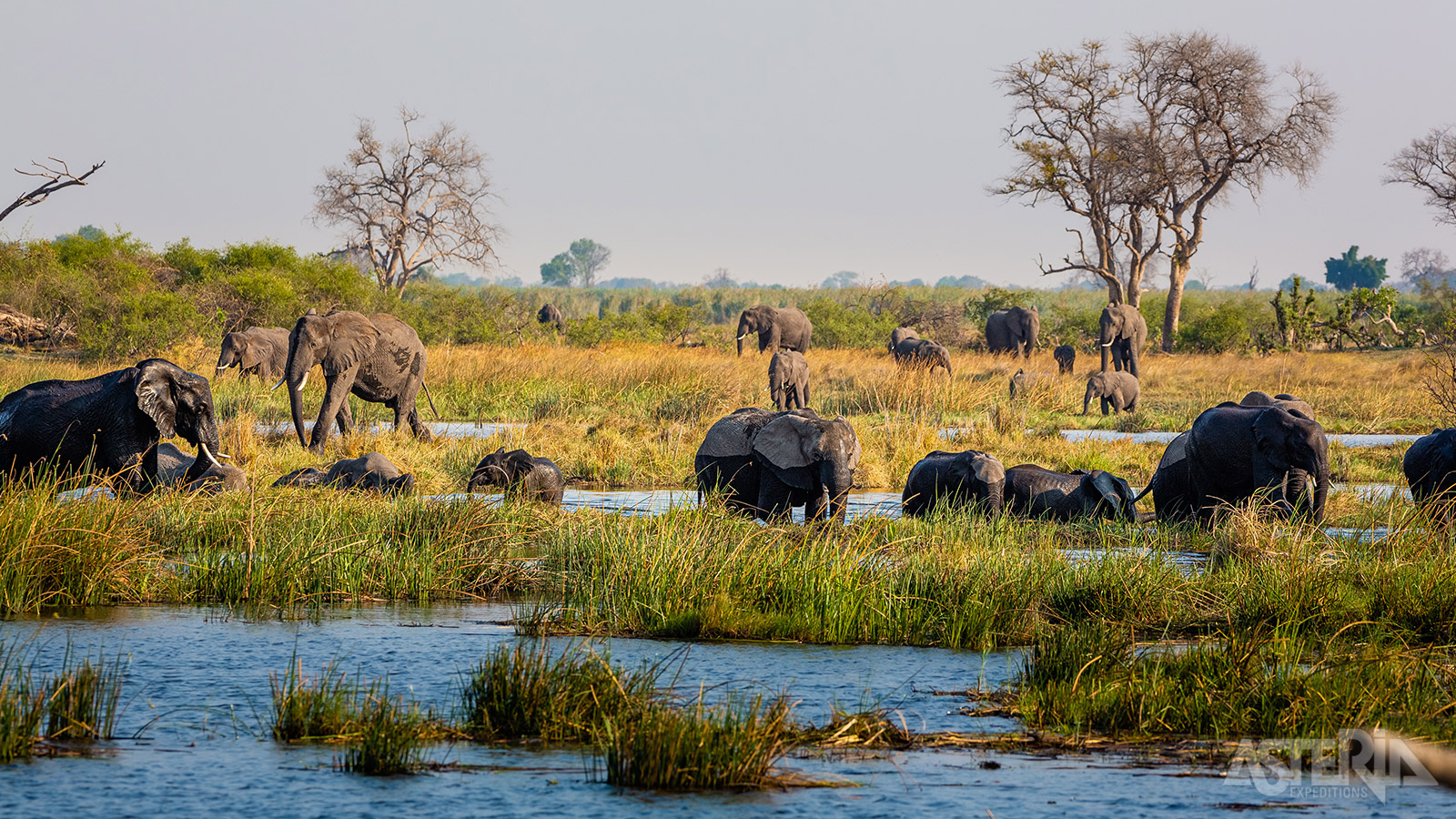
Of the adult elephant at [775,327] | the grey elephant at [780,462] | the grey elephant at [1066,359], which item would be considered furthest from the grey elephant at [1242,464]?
the adult elephant at [775,327]

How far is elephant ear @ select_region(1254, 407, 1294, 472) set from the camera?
1020 cm

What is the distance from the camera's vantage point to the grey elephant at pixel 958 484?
446 inches

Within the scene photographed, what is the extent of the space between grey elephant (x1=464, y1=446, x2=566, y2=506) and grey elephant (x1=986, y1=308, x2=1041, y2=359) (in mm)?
24865

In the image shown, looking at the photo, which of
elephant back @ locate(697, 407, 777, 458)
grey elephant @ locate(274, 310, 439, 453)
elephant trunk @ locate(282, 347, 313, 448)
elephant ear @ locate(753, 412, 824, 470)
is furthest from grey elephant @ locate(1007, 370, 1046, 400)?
elephant ear @ locate(753, 412, 824, 470)

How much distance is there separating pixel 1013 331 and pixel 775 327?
625 cm

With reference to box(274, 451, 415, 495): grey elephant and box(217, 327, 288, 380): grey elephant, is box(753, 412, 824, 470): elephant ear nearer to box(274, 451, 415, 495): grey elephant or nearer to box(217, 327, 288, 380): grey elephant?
box(274, 451, 415, 495): grey elephant

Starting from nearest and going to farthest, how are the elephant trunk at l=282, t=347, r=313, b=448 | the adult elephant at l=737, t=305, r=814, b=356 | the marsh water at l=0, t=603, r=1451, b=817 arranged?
1. the marsh water at l=0, t=603, r=1451, b=817
2. the elephant trunk at l=282, t=347, r=313, b=448
3. the adult elephant at l=737, t=305, r=814, b=356

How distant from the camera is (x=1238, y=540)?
350 inches

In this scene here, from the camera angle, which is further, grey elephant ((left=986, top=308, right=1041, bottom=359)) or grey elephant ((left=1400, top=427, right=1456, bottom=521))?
grey elephant ((left=986, top=308, right=1041, bottom=359))

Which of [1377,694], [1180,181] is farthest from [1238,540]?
[1180,181]

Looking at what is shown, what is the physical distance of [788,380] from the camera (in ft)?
71.5

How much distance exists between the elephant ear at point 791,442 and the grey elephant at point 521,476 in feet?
7.42

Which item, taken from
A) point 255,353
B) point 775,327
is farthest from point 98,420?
point 775,327

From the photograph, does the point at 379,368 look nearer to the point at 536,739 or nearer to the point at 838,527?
the point at 838,527
